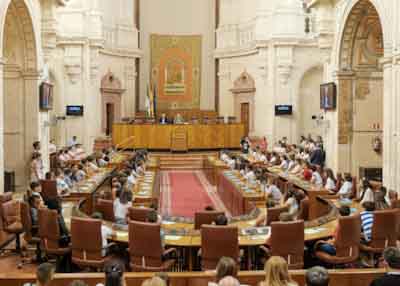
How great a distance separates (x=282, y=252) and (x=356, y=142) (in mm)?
9673

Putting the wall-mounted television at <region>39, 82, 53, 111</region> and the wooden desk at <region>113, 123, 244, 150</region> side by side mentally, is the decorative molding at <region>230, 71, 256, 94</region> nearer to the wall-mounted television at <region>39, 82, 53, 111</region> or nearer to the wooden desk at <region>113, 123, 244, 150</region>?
the wooden desk at <region>113, 123, 244, 150</region>

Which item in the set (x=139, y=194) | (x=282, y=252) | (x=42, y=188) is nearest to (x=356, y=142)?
(x=139, y=194)

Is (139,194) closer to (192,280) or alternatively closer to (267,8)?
(192,280)

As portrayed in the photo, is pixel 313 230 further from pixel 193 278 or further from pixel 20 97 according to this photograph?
pixel 20 97

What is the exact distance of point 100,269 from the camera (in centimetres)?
717

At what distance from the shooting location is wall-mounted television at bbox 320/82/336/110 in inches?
622

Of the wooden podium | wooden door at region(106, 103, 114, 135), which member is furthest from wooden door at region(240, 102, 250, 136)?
wooden door at region(106, 103, 114, 135)

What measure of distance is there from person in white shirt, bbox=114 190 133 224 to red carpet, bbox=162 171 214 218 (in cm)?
368

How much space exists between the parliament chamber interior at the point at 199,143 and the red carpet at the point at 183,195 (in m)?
0.10

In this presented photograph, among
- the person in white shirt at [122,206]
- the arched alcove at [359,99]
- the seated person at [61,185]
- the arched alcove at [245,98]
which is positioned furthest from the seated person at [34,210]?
the arched alcove at [245,98]

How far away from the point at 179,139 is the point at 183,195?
9.04 meters

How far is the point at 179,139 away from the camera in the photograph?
25.1 m

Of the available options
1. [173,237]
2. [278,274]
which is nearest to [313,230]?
[173,237]

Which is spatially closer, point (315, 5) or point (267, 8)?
point (315, 5)
